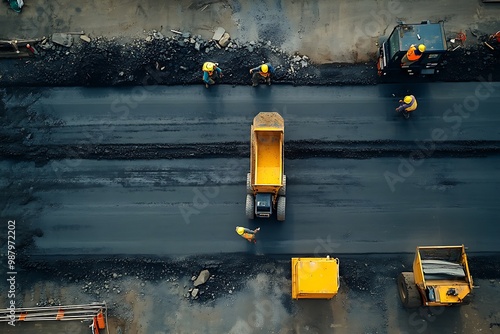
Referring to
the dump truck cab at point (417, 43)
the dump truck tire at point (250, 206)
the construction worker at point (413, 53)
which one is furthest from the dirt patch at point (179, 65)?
the dump truck tire at point (250, 206)

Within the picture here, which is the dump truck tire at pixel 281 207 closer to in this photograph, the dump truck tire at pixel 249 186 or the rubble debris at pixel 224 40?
the dump truck tire at pixel 249 186

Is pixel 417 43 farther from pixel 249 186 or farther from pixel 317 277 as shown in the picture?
pixel 317 277

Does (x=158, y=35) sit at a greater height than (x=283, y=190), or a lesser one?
greater

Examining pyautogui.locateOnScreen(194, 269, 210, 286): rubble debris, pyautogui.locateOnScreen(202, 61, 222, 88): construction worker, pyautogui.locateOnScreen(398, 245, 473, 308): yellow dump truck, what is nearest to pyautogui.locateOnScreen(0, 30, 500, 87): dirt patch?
pyautogui.locateOnScreen(202, 61, 222, 88): construction worker

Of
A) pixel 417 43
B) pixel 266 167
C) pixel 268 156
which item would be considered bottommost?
pixel 266 167

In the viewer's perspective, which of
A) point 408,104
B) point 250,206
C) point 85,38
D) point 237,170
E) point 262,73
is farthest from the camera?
point 85,38

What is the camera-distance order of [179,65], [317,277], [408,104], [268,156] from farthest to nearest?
[179,65] < [408,104] < [268,156] < [317,277]

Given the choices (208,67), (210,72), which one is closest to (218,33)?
(210,72)

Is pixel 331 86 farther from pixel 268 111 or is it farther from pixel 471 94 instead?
pixel 471 94
